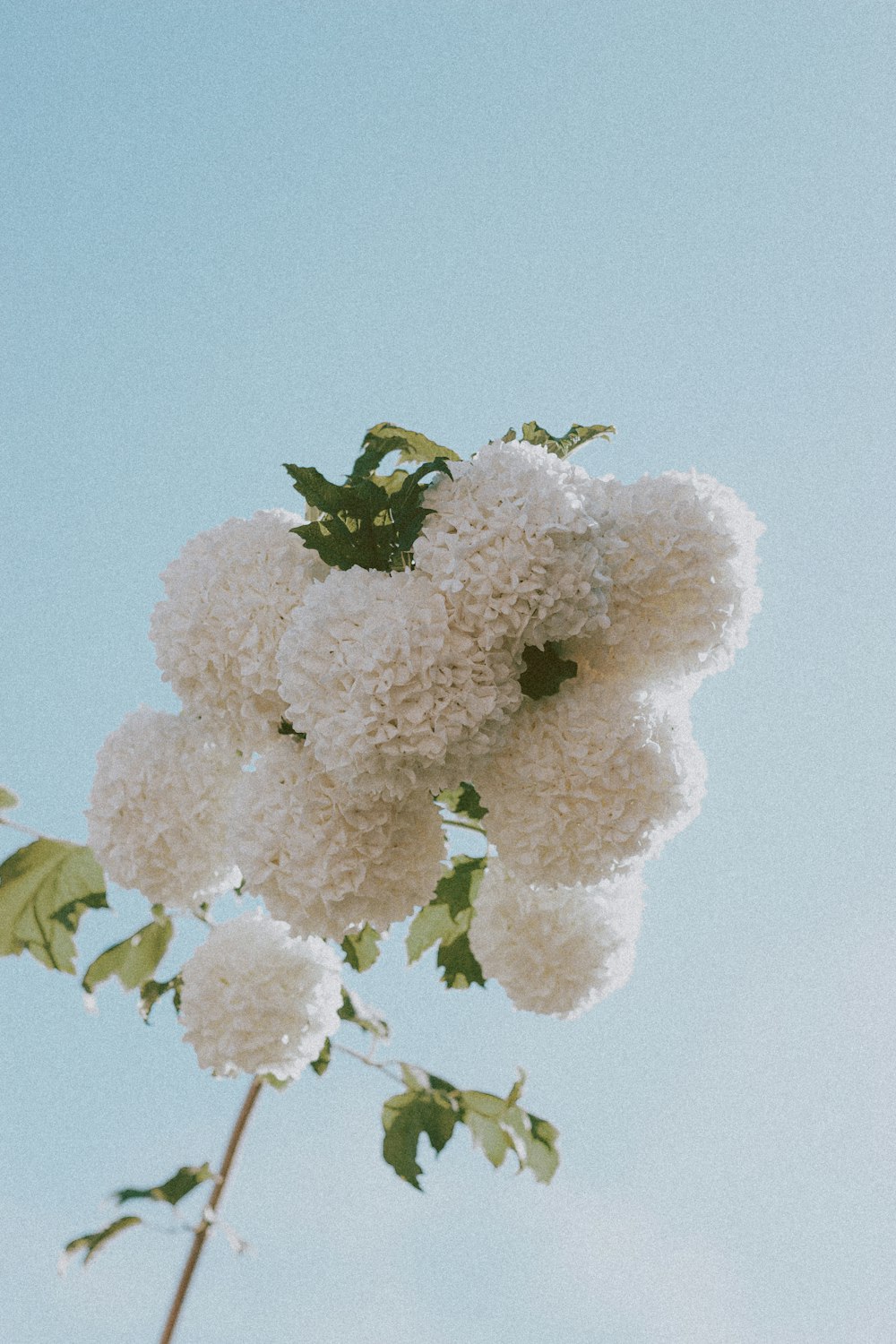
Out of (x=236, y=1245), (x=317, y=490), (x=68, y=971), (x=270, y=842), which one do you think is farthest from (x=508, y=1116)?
(x=317, y=490)

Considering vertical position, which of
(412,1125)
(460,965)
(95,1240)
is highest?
(460,965)

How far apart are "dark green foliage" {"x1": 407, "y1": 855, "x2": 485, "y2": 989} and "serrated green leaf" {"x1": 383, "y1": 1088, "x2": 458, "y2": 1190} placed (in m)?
0.27

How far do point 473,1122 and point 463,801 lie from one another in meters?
0.76

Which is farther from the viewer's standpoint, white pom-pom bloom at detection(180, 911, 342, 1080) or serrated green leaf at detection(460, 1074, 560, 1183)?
serrated green leaf at detection(460, 1074, 560, 1183)

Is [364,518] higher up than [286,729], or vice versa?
[364,518]

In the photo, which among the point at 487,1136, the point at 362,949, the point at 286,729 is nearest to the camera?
the point at 286,729

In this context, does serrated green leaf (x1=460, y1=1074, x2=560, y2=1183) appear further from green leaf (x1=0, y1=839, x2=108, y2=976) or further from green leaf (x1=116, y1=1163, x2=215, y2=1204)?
green leaf (x1=0, y1=839, x2=108, y2=976)

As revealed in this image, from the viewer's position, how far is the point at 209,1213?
2.03 metres

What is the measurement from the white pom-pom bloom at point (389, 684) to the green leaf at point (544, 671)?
0.10 meters

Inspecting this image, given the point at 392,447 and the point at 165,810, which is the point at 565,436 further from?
the point at 165,810

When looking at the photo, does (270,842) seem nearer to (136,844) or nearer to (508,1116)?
(136,844)

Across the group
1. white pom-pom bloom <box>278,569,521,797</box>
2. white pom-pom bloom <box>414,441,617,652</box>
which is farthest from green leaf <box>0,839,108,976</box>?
white pom-pom bloom <box>414,441,617,652</box>

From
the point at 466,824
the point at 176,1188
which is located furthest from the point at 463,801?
the point at 176,1188

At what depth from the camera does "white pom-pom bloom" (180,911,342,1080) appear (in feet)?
5.76
